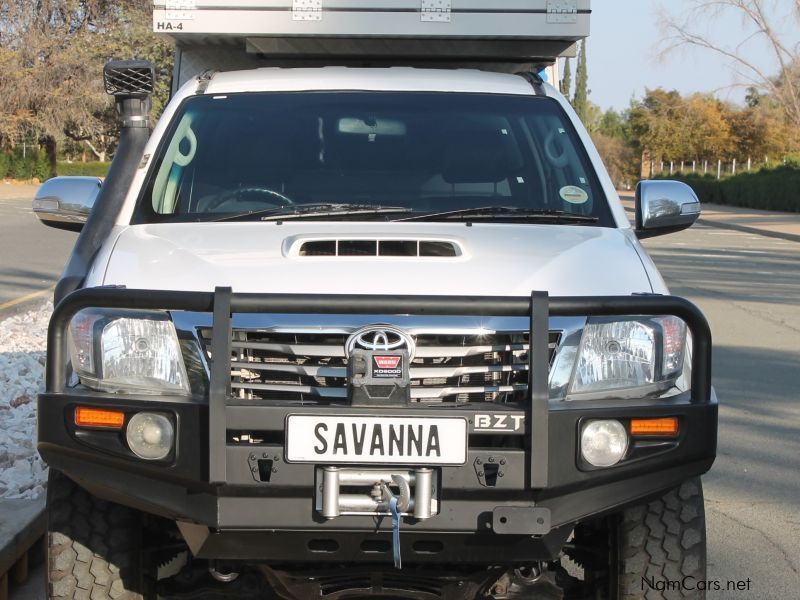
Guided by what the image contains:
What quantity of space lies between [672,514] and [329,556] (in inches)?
42.2

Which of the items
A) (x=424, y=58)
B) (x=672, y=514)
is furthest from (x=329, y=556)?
(x=424, y=58)

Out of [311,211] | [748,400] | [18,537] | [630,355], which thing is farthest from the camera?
[748,400]

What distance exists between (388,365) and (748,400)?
5.59 meters

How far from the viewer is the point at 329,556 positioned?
3.27 m

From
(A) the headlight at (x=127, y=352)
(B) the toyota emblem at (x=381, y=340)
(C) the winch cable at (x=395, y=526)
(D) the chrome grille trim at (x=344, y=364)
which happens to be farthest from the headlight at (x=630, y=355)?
(A) the headlight at (x=127, y=352)

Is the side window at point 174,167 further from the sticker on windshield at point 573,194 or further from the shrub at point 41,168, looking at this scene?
the shrub at point 41,168

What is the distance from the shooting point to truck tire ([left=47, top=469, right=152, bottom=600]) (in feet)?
11.3

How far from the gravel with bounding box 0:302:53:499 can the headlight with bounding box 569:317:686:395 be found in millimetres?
2966

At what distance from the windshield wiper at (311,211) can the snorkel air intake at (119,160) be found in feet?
1.78

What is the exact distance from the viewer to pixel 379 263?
139 inches

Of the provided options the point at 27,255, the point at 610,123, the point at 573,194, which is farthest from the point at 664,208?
the point at 610,123

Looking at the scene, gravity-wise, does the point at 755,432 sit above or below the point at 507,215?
below

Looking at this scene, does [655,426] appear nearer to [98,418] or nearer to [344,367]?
[344,367]

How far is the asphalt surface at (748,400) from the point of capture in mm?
4867
